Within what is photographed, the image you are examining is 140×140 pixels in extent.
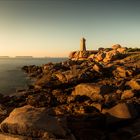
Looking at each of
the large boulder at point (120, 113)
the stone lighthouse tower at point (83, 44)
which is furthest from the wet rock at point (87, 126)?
the stone lighthouse tower at point (83, 44)

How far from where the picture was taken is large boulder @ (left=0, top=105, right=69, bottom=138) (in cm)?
1090

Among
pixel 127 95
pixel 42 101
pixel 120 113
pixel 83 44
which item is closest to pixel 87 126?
pixel 120 113

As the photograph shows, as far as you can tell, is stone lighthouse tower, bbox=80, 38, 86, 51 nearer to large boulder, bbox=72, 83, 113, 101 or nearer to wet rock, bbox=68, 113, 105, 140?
large boulder, bbox=72, 83, 113, 101

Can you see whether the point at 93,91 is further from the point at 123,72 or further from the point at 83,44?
the point at 83,44

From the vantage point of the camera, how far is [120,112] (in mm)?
17453

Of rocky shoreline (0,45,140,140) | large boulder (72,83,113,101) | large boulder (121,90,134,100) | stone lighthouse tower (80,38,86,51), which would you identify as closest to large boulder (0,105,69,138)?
rocky shoreline (0,45,140,140)

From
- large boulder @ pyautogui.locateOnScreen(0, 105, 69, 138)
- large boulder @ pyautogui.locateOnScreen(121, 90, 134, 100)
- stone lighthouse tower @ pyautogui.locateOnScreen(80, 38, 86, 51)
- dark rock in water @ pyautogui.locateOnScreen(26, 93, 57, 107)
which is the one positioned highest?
stone lighthouse tower @ pyautogui.locateOnScreen(80, 38, 86, 51)

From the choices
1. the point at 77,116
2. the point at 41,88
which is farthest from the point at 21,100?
the point at 77,116

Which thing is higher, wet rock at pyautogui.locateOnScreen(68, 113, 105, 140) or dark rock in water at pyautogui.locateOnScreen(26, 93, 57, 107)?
wet rock at pyautogui.locateOnScreen(68, 113, 105, 140)

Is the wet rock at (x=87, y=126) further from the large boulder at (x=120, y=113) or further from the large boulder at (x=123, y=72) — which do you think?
the large boulder at (x=123, y=72)

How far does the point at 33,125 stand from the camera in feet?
36.5

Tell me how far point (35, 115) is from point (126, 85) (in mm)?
20470

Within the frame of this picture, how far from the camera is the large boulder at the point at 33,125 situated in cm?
1090

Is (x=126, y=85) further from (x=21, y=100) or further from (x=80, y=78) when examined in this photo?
(x=21, y=100)
